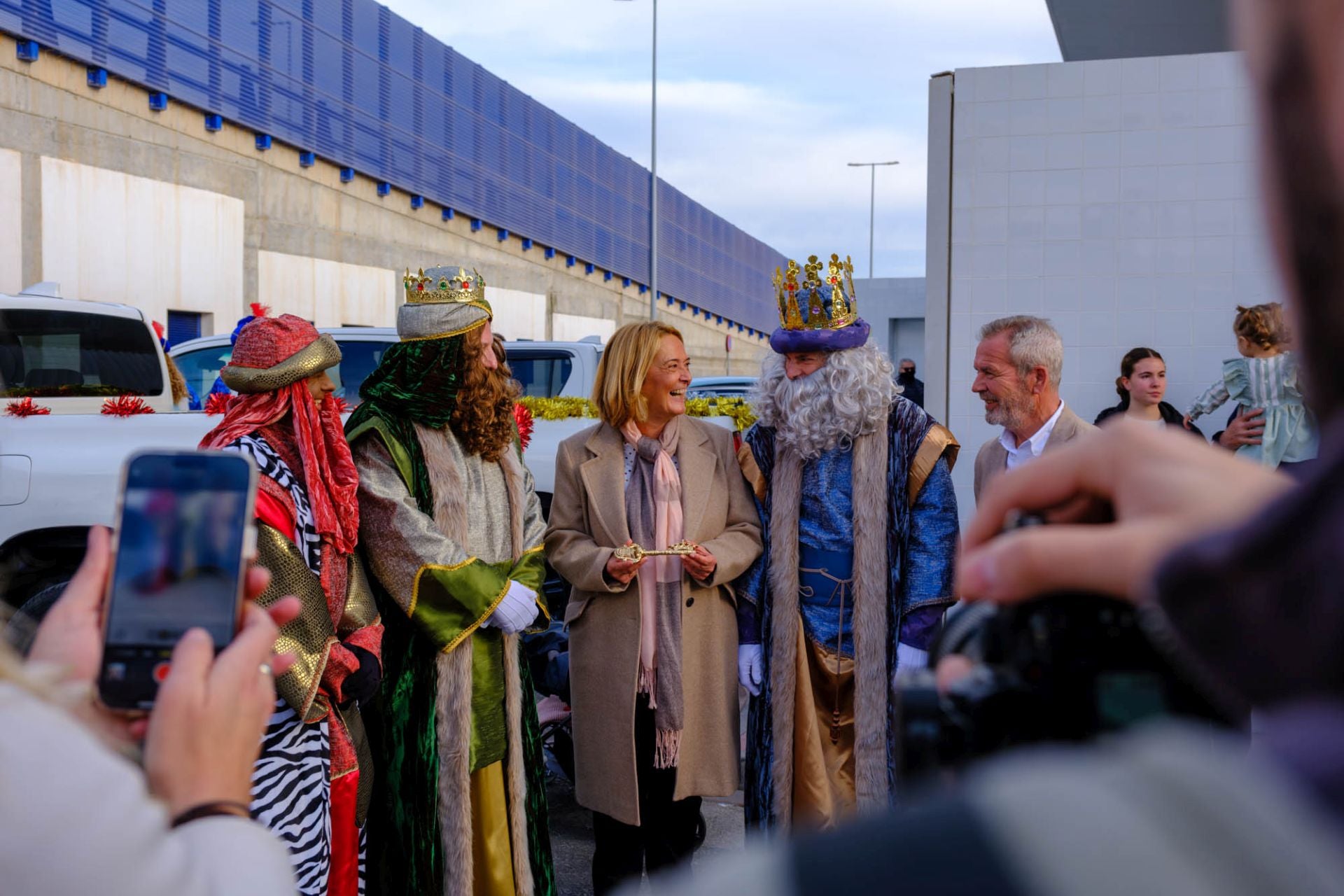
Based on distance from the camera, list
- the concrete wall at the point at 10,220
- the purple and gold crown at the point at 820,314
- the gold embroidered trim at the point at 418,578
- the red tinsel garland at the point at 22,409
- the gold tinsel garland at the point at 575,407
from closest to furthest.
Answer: the gold embroidered trim at the point at 418,578 → the purple and gold crown at the point at 820,314 → the red tinsel garland at the point at 22,409 → the gold tinsel garland at the point at 575,407 → the concrete wall at the point at 10,220

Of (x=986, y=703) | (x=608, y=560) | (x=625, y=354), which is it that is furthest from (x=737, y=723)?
(x=986, y=703)

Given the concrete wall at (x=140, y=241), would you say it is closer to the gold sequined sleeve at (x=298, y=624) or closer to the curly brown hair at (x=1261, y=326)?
the gold sequined sleeve at (x=298, y=624)

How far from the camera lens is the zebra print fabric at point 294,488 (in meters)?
3.23

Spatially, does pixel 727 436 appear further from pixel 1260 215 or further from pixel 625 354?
pixel 1260 215

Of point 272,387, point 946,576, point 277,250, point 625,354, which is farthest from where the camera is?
point 277,250

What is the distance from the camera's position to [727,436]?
4.61m

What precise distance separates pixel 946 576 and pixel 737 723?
1.02m

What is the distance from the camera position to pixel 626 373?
14.6 ft

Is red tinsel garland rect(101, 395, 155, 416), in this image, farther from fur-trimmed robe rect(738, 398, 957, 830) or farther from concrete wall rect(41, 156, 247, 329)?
concrete wall rect(41, 156, 247, 329)

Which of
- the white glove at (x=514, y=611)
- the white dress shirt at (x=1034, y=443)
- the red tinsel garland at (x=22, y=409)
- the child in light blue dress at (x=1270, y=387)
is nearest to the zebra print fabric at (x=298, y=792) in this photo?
the white glove at (x=514, y=611)

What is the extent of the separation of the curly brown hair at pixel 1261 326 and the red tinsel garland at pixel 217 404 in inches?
203

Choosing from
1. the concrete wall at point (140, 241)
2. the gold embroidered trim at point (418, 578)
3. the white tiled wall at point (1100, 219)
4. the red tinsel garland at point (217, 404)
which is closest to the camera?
the gold embroidered trim at point (418, 578)

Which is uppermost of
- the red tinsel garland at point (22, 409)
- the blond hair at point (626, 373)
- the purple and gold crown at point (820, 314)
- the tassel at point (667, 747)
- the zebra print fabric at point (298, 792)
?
the purple and gold crown at point (820, 314)

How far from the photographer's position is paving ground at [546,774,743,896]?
473 cm
